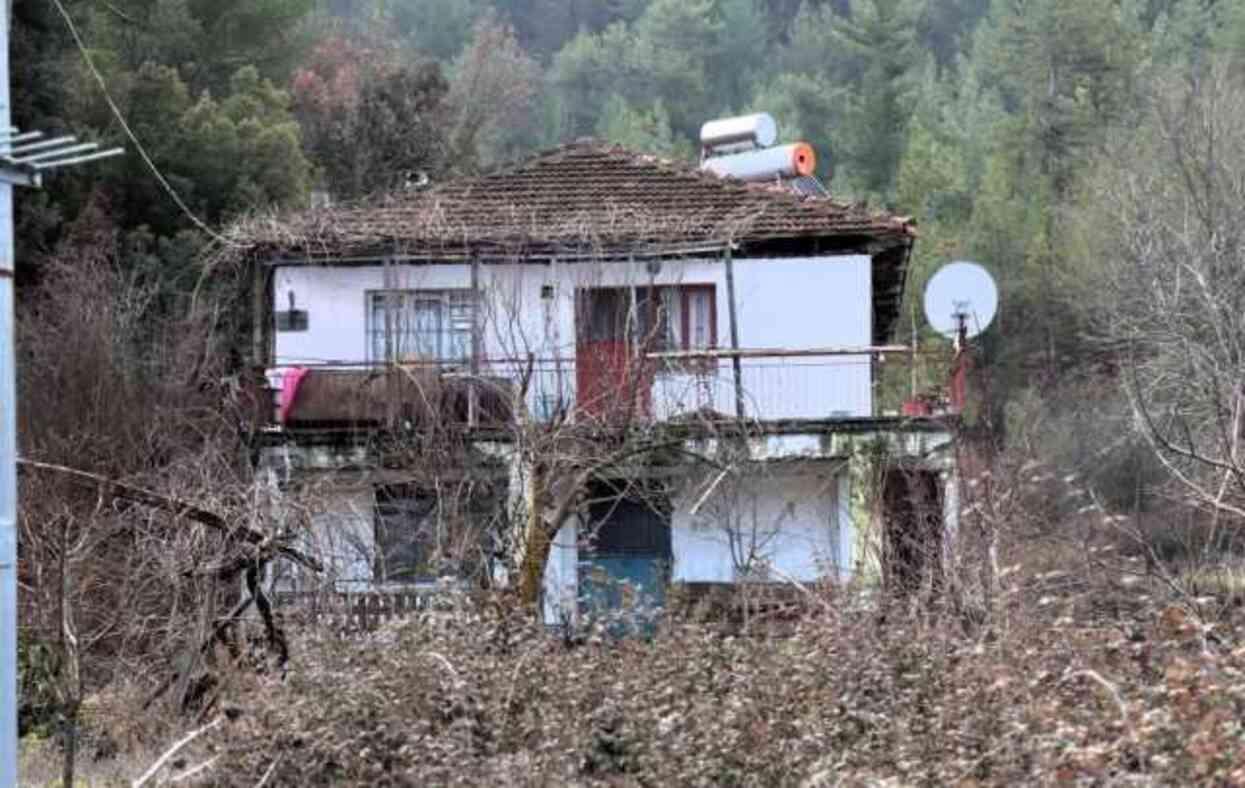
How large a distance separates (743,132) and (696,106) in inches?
1503

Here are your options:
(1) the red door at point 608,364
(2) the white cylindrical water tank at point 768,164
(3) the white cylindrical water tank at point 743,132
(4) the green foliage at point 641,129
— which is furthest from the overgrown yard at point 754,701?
(4) the green foliage at point 641,129

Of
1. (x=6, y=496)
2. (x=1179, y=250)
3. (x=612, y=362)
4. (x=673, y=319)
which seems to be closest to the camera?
(x=6, y=496)

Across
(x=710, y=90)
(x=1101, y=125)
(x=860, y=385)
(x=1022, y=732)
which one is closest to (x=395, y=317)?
(x=860, y=385)

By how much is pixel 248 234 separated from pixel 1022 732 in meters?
14.1

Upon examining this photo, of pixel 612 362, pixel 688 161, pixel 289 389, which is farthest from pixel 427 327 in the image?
pixel 688 161

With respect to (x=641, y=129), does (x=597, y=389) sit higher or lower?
lower

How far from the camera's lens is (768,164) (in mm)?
24688

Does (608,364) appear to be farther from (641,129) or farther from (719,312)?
(641,129)

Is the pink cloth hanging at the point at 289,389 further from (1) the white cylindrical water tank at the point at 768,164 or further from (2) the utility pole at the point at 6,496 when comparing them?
(2) the utility pole at the point at 6,496

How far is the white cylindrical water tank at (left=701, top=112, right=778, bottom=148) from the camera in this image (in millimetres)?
26062

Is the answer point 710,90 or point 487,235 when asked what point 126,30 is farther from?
point 710,90

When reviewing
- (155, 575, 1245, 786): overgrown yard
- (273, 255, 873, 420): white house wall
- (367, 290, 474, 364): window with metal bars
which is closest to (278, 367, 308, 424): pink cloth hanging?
(273, 255, 873, 420): white house wall

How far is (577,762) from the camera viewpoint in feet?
26.2

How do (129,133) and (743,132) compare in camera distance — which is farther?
(743,132)
